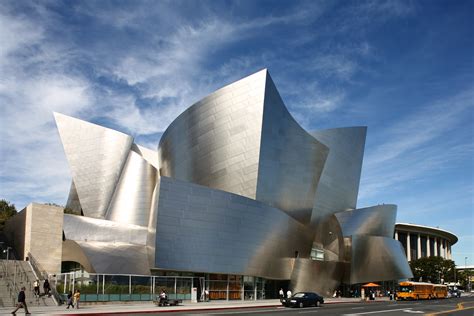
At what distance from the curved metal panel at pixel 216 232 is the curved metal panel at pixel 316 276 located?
7.59ft

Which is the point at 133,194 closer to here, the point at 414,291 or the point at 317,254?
the point at 317,254

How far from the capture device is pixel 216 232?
39.7m

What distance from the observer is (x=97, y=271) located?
39906 mm

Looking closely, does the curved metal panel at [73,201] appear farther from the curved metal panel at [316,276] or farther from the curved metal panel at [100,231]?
the curved metal panel at [316,276]

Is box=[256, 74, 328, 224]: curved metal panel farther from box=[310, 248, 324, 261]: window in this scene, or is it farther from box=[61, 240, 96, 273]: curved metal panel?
box=[61, 240, 96, 273]: curved metal panel

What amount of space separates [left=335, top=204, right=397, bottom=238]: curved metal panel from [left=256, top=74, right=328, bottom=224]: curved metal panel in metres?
5.08

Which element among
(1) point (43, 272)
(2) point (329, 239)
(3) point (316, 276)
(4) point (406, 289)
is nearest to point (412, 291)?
(4) point (406, 289)

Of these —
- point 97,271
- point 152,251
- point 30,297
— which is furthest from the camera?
point 97,271

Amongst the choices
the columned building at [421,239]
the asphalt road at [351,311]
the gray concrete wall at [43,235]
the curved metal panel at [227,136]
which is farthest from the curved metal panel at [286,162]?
the columned building at [421,239]

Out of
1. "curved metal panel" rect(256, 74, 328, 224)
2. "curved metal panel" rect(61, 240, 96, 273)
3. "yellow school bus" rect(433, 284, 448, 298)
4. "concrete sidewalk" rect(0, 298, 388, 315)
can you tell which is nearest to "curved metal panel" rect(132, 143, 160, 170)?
"curved metal panel" rect(256, 74, 328, 224)

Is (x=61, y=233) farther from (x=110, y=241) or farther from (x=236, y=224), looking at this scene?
(x=236, y=224)

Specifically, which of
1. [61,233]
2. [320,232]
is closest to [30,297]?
[61,233]

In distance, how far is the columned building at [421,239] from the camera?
110000mm

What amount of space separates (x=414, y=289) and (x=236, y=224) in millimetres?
20091
